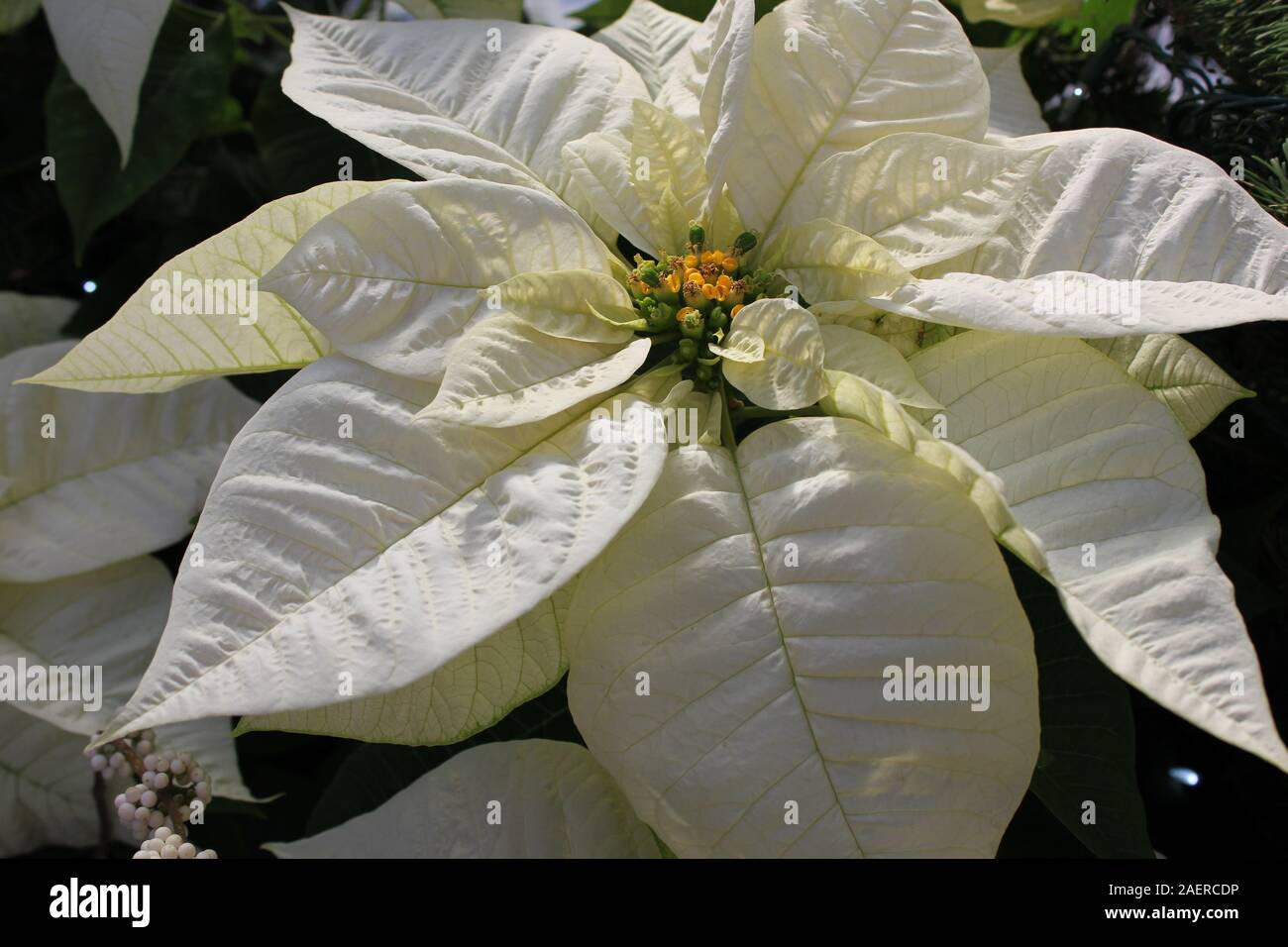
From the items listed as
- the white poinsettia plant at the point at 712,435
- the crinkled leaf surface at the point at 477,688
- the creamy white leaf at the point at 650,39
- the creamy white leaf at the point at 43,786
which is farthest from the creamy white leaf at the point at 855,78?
the creamy white leaf at the point at 43,786

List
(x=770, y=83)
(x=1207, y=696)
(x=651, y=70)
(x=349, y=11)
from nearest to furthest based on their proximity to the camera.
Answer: (x=1207, y=696), (x=770, y=83), (x=651, y=70), (x=349, y=11)

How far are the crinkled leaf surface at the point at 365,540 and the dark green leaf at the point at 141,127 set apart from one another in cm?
34

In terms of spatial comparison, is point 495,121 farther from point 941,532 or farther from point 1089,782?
point 1089,782

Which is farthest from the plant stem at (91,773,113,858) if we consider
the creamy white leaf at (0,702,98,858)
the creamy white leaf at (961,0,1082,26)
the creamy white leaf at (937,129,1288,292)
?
the creamy white leaf at (961,0,1082,26)

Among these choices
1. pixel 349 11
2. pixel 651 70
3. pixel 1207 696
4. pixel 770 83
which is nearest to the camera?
pixel 1207 696

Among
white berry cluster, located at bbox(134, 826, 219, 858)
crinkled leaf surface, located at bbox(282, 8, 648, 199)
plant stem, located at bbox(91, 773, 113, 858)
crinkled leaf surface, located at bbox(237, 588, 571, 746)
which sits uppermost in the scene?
crinkled leaf surface, located at bbox(282, 8, 648, 199)

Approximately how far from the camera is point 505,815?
0.42m

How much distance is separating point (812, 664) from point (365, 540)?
15 centimetres

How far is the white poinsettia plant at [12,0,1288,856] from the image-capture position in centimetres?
33

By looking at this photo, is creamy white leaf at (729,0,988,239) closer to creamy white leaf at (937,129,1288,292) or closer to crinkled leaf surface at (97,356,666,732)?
creamy white leaf at (937,129,1288,292)

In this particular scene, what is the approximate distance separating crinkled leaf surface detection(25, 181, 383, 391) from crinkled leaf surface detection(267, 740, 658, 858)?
18 centimetres
